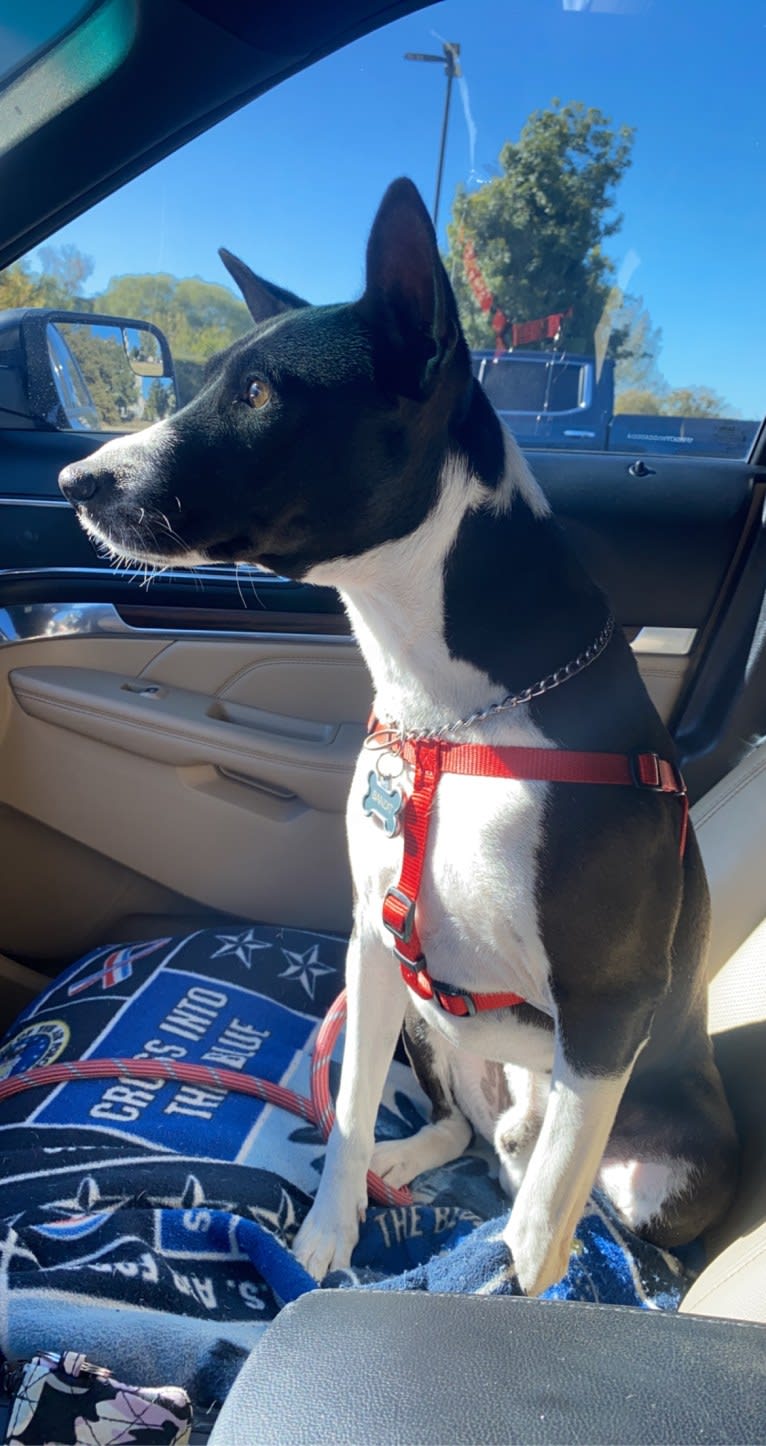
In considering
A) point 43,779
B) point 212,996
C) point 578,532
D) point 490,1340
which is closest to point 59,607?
point 43,779

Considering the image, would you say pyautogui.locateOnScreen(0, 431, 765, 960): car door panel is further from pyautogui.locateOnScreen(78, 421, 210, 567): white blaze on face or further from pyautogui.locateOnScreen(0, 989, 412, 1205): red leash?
pyautogui.locateOnScreen(78, 421, 210, 567): white blaze on face

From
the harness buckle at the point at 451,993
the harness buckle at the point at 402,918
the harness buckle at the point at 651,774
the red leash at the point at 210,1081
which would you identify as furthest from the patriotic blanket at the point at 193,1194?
the harness buckle at the point at 651,774

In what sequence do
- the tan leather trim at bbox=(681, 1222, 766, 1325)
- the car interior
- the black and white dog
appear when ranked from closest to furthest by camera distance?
1. the tan leather trim at bbox=(681, 1222, 766, 1325)
2. the black and white dog
3. the car interior

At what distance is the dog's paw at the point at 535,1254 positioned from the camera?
62.7 inches

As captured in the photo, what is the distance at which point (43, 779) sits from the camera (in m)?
2.56

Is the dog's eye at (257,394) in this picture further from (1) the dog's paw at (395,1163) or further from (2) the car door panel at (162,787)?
(1) the dog's paw at (395,1163)

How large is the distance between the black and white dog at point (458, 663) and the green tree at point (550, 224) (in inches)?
41.5

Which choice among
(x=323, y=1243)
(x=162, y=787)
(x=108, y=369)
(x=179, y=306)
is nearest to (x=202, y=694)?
(x=162, y=787)

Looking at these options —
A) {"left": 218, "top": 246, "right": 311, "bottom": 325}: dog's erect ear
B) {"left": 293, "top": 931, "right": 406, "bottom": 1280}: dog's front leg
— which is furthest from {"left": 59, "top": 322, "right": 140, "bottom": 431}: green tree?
{"left": 293, "top": 931, "right": 406, "bottom": 1280}: dog's front leg

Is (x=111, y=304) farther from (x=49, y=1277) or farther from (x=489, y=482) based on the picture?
(x=49, y=1277)

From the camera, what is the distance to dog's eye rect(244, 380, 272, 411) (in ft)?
4.97

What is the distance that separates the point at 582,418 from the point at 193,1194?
6.67 ft

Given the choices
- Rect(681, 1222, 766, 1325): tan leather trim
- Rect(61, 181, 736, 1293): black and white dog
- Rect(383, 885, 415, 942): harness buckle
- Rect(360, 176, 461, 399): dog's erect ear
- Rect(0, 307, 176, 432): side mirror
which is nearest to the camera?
Rect(681, 1222, 766, 1325): tan leather trim

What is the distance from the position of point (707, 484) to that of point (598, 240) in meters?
0.64
